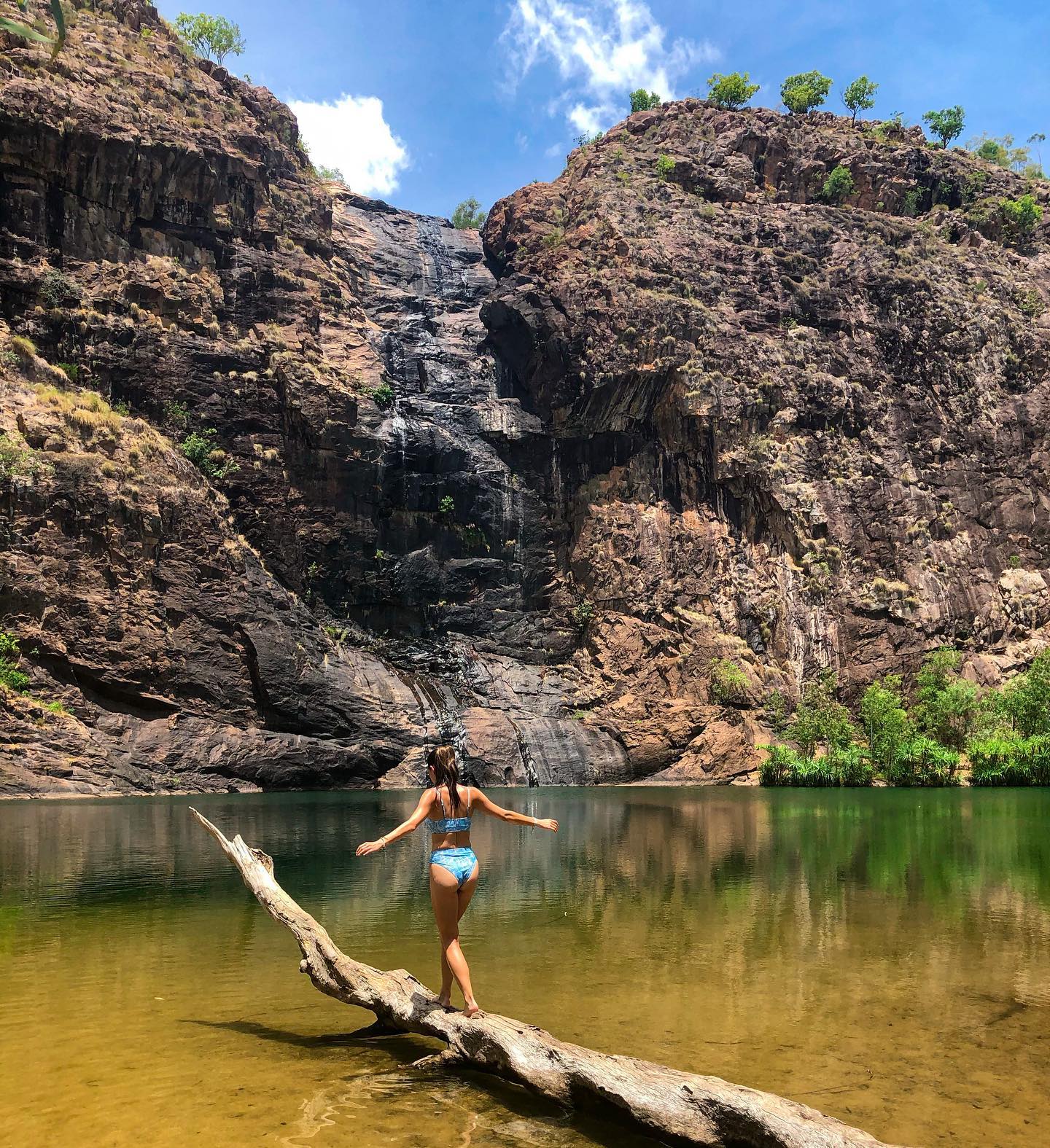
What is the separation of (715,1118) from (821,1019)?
3307 millimetres

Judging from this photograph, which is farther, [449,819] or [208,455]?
[208,455]

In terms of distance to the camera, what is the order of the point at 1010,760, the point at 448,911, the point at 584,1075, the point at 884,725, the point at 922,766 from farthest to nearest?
1. the point at 884,725
2. the point at 922,766
3. the point at 1010,760
4. the point at 448,911
5. the point at 584,1075

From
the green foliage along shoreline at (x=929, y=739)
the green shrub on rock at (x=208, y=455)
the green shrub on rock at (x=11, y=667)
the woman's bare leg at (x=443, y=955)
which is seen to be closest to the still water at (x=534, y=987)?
the woman's bare leg at (x=443, y=955)

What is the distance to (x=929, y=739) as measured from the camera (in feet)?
190

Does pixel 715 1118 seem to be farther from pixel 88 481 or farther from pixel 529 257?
pixel 529 257

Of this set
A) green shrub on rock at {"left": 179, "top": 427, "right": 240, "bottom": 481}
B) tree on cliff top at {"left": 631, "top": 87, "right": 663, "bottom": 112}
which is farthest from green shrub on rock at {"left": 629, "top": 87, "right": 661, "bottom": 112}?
green shrub on rock at {"left": 179, "top": 427, "right": 240, "bottom": 481}

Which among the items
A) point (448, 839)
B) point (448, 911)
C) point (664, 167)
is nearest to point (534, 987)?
point (448, 911)

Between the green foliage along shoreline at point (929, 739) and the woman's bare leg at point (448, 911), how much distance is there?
5274 cm

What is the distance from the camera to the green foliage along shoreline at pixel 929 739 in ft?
181

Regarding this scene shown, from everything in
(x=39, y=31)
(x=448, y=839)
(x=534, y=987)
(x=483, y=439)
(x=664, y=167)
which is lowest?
(x=534, y=987)

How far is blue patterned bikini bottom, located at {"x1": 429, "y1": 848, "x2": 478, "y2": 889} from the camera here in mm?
7254

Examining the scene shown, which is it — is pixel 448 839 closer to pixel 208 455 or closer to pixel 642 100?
pixel 208 455

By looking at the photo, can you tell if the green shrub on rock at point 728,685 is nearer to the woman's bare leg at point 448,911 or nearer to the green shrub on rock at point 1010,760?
the green shrub on rock at point 1010,760

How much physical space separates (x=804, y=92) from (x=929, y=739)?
70.8 meters
